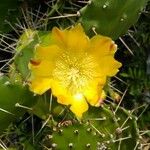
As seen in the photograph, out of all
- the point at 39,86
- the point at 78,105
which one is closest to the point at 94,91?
the point at 78,105

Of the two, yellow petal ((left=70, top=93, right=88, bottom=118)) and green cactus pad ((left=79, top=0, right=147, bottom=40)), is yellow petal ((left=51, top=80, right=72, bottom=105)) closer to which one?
yellow petal ((left=70, top=93, right=88, bottom=118))

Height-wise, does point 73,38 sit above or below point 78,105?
above

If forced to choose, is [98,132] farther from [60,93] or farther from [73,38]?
[73,38]

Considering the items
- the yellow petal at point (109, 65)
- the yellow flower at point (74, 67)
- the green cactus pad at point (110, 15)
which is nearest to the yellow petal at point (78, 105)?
the yellow flower at point (74, 67)

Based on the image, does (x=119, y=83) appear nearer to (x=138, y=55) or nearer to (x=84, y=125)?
(x=138, y=55)

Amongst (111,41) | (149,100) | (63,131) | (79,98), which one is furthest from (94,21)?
(149,100)

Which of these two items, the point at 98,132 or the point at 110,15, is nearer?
the point at 110,15

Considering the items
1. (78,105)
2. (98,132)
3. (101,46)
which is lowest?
(98,132)
